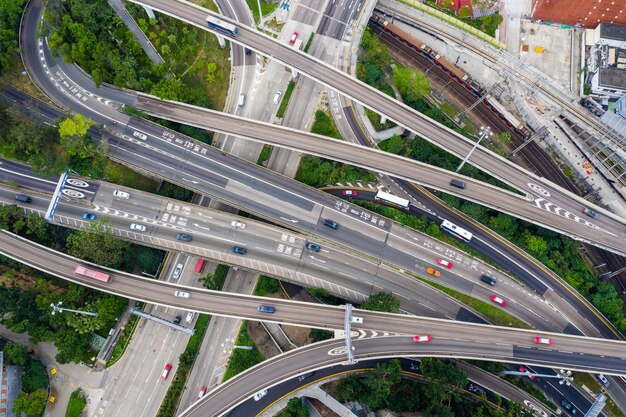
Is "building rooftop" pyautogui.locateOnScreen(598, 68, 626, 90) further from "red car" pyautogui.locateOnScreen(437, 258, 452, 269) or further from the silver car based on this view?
the silver car

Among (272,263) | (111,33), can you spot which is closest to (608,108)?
(272,263)

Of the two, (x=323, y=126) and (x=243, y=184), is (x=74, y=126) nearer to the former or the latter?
(x=243, y=184)

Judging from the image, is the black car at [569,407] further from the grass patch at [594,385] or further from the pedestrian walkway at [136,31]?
the pedestrian walkway at [136,31]

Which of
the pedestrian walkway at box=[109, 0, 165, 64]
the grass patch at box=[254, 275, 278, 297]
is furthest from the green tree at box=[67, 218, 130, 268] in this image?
the pedestrian walkway at box=[109, 0, 165, 64]

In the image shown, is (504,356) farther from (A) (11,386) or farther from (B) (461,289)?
(A) (11,386)

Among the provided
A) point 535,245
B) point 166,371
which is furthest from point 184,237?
point 535,245

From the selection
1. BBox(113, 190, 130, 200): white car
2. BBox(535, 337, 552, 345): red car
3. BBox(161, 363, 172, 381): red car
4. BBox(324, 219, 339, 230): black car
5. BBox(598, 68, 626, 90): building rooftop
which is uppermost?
BBox(598, 68, 626, 90): building rooftop
